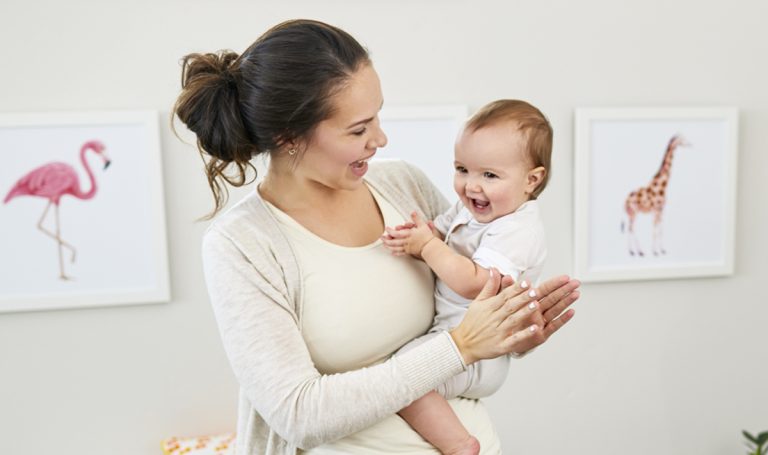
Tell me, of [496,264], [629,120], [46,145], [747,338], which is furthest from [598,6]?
[46,145]

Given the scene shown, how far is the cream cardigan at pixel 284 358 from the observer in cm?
121

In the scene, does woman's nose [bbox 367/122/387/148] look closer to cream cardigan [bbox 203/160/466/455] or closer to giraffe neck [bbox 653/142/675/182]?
cream cardigan [bbox 203/160/466/455]

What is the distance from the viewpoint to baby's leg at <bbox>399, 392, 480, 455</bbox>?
1.33 metres

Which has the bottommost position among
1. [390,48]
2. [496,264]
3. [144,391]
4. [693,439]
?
[693,439]

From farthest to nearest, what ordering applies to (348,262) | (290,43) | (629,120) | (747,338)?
(747,338)
(629,120)
(348,262)
(290,43)

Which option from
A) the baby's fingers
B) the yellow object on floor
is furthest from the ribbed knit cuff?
the yellow object on floor

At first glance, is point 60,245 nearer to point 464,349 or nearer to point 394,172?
point 394,172

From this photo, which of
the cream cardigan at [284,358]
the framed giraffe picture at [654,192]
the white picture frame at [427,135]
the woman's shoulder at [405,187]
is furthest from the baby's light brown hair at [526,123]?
the framed giraffe picture at [654,192]

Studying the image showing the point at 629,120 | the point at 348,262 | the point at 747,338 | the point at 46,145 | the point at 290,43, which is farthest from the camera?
the point at 747,338

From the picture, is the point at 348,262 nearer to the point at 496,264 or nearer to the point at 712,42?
the point at 496,264

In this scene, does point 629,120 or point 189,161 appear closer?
point 189,161

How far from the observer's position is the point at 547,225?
2496 mm

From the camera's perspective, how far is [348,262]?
1.35 metres

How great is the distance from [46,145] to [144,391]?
75cm
